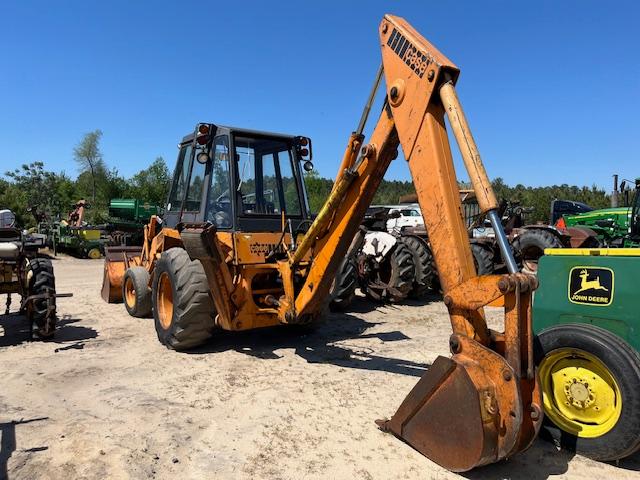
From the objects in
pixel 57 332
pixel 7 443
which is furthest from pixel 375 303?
pixel 7 443

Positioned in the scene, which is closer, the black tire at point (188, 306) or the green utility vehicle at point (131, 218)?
the black tire at point (188, 306)

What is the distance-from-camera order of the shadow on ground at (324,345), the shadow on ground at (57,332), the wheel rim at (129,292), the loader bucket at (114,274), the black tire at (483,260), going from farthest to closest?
1. the black tire at (483,260)
2. the loader bucket at (114,274)
3. the wheel rim at (129,292)
4. the shadow on ground at (57,332)
5. the shadow on ground at (324,345)

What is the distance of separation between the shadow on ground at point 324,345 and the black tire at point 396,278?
54.0 inches

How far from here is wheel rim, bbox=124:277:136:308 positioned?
7.92m

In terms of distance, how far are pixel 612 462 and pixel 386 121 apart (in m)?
2.89

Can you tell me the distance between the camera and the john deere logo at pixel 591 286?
353 centimetres

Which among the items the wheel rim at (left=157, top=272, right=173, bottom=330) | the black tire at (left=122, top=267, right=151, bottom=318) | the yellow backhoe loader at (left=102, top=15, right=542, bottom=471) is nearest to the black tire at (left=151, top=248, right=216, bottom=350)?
the yellow backhoe loader at (left=102, top=15, right=542, bottom=471)

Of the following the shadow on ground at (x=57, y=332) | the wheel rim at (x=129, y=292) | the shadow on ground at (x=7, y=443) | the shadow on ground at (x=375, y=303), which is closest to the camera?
the shadow on ground at (x=7, y=443)

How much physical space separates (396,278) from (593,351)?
5.43 meters

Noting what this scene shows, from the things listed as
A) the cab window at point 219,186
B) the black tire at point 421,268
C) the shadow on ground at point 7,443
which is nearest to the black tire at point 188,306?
the cab window at point 219,186

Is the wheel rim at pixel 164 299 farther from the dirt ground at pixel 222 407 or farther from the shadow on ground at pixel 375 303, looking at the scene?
the shadow on ground at pixel 375 303

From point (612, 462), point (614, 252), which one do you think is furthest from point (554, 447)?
point (614, 252)

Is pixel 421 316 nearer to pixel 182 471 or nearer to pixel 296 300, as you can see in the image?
pixel 296 300

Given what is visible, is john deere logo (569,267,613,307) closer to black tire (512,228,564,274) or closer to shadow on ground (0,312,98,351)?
shadow on ground (0,312,98,351)
